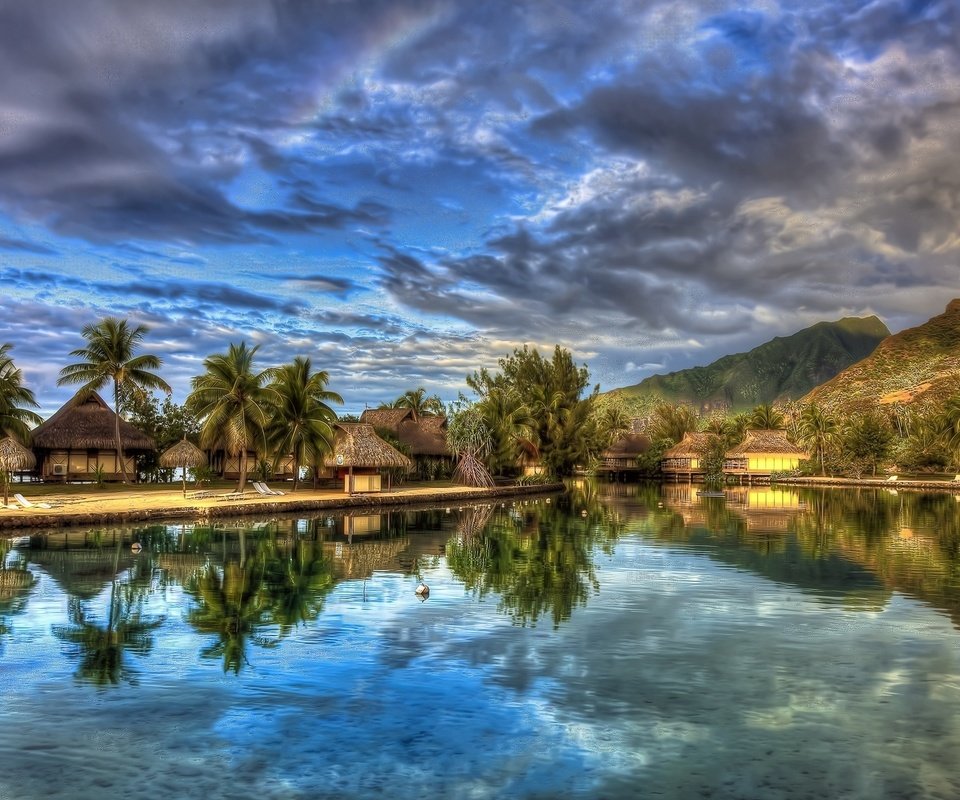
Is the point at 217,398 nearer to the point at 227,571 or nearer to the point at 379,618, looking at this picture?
the point at 227,571

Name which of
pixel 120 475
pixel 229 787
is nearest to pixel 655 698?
pixel 229 787

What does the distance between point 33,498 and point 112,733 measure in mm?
30517

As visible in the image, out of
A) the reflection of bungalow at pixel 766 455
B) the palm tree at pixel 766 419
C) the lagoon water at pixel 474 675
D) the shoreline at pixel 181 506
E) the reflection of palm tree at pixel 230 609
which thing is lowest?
the lagoon water at pixel 474 675

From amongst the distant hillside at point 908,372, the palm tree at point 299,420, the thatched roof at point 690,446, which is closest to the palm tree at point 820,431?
the thatched roof at point 690,446

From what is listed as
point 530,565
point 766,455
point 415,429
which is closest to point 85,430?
point 415,429

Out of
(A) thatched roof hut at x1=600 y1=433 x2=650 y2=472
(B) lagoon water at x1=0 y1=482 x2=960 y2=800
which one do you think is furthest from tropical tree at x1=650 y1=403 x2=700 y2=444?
(B) lagoon water at x1=0 y1=482 x2=960 y2=800

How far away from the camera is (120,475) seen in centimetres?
4869

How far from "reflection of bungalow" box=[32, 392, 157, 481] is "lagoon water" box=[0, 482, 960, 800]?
24912 millimetres

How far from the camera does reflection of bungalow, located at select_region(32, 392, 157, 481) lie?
45.6 m

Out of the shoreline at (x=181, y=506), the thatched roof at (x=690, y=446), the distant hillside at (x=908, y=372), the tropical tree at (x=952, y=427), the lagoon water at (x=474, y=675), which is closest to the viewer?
the lagoon water at (x=474, y=675)

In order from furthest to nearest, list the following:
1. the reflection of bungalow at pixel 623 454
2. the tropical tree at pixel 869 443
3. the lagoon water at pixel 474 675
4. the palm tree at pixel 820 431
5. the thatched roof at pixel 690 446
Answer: the reflection of bungalow at pixel 623 454 → the thatched roof at pixel 690 446 → the palm tree at pixel 820 431 → the tropical tree at pixel 869 443 → the lagoon water at pixel 474 675

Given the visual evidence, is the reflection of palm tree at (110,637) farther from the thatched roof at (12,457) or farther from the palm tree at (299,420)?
the palm tree at (299,420)

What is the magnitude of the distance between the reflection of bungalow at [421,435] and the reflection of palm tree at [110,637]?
39.7 metres

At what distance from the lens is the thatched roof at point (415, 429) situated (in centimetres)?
5669
